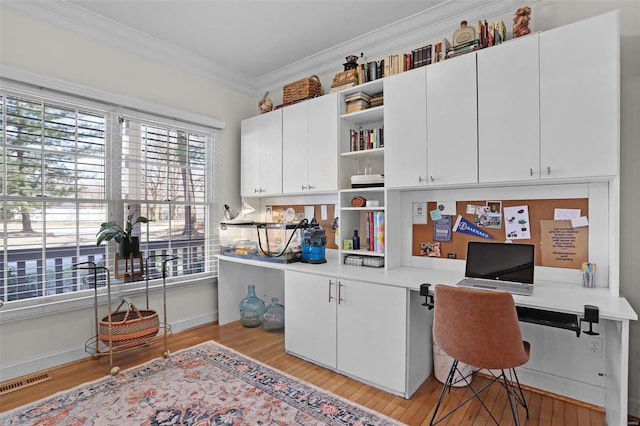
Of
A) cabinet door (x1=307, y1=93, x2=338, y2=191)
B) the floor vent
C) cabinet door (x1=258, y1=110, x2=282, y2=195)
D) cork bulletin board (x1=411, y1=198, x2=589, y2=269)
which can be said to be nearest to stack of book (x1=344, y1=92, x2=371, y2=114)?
cabinet door (x1=307, y1=93, x2=338, y2=191)

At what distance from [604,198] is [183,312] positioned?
3617mm

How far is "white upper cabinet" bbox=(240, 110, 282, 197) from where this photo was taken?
136 inches

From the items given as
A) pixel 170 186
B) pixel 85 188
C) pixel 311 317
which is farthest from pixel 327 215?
pixel 85 188

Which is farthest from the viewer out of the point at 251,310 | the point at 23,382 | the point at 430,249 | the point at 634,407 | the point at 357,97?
the point at 251,310

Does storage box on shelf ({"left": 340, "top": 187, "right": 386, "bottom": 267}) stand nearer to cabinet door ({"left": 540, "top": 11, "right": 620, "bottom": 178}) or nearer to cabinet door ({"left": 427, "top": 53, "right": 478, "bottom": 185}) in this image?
cabinet door ({"left": 427, "top": 53, "right": 478, "bottom": 185})

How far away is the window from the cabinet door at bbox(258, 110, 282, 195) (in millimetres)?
631

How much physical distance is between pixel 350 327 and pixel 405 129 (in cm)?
151

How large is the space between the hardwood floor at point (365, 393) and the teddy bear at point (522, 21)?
237 cm

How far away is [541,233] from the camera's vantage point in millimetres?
2311

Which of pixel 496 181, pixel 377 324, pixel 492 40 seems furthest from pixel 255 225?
pixel 492 40

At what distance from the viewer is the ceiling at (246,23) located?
258 cm

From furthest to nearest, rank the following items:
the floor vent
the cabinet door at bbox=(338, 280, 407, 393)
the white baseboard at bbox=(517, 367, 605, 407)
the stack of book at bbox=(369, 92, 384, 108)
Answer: the stack of book at bbox=(369, 92, 384, 108), the floor vent, the cabinet door at bbox=(338, 280, 407, 393), the white baseboard at bbox=(517, 367, 605, 407)

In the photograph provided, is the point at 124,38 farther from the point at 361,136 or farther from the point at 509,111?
the point at 509,111

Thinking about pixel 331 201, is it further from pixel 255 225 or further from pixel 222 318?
pixel 222 318
